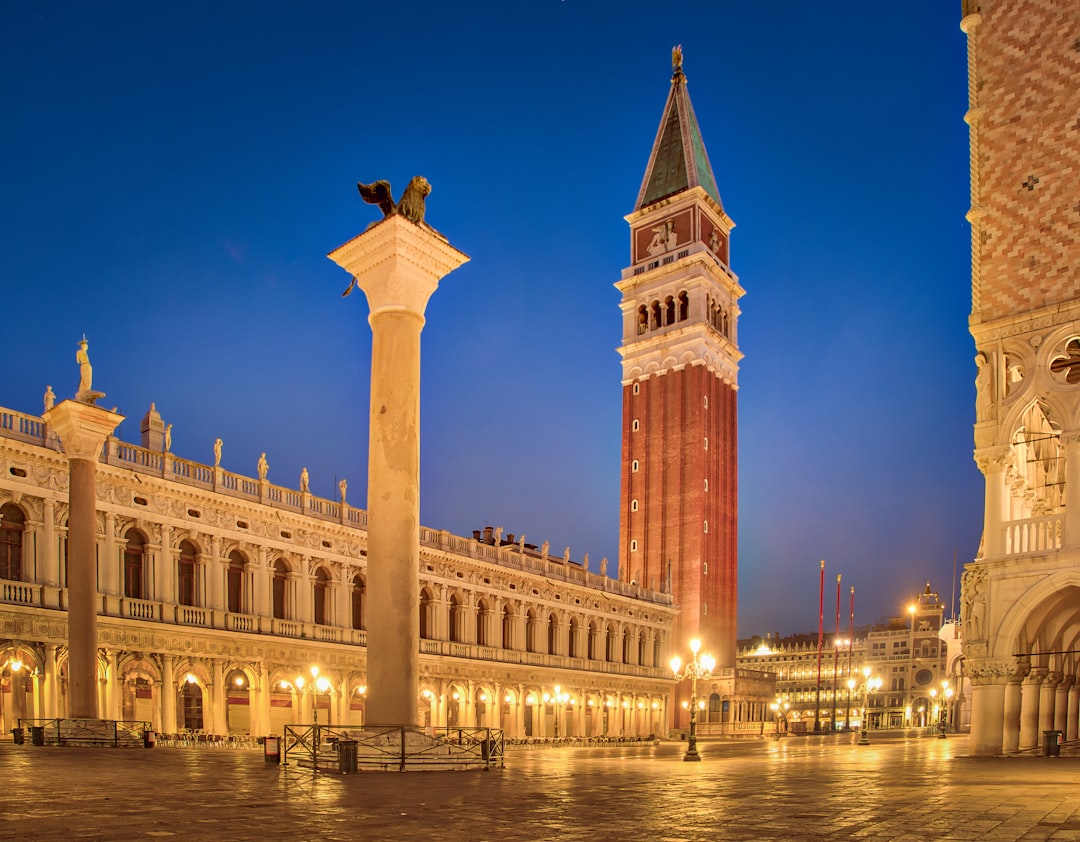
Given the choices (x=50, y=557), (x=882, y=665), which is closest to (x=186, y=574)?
(x=50, y=557)

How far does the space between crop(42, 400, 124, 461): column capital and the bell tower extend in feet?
177

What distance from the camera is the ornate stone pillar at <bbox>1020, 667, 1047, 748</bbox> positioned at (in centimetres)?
2295

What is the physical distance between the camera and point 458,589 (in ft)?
167

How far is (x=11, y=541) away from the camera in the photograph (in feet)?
103

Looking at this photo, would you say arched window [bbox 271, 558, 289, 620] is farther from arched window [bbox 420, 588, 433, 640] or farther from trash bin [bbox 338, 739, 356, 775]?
trash bin [bbox 338, 739, 356, 775]

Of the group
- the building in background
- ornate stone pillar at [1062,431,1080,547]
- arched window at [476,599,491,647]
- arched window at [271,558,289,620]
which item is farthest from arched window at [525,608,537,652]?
the building in background

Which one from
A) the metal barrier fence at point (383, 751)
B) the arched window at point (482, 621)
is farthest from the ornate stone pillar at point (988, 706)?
the arched window at point (482, 621)

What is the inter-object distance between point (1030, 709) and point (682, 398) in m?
54.7

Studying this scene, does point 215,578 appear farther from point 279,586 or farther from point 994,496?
point 994,496

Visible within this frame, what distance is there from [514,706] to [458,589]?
8.02 m

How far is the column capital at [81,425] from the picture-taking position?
2350cm

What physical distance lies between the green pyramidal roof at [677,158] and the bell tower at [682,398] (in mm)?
121

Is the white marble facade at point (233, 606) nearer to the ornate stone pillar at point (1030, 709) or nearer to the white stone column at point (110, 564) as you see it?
the white stone column at point (110, 564)

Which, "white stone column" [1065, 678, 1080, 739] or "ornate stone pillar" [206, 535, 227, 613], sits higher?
"ornate stone pillar" [206, 535, 227, 613]
